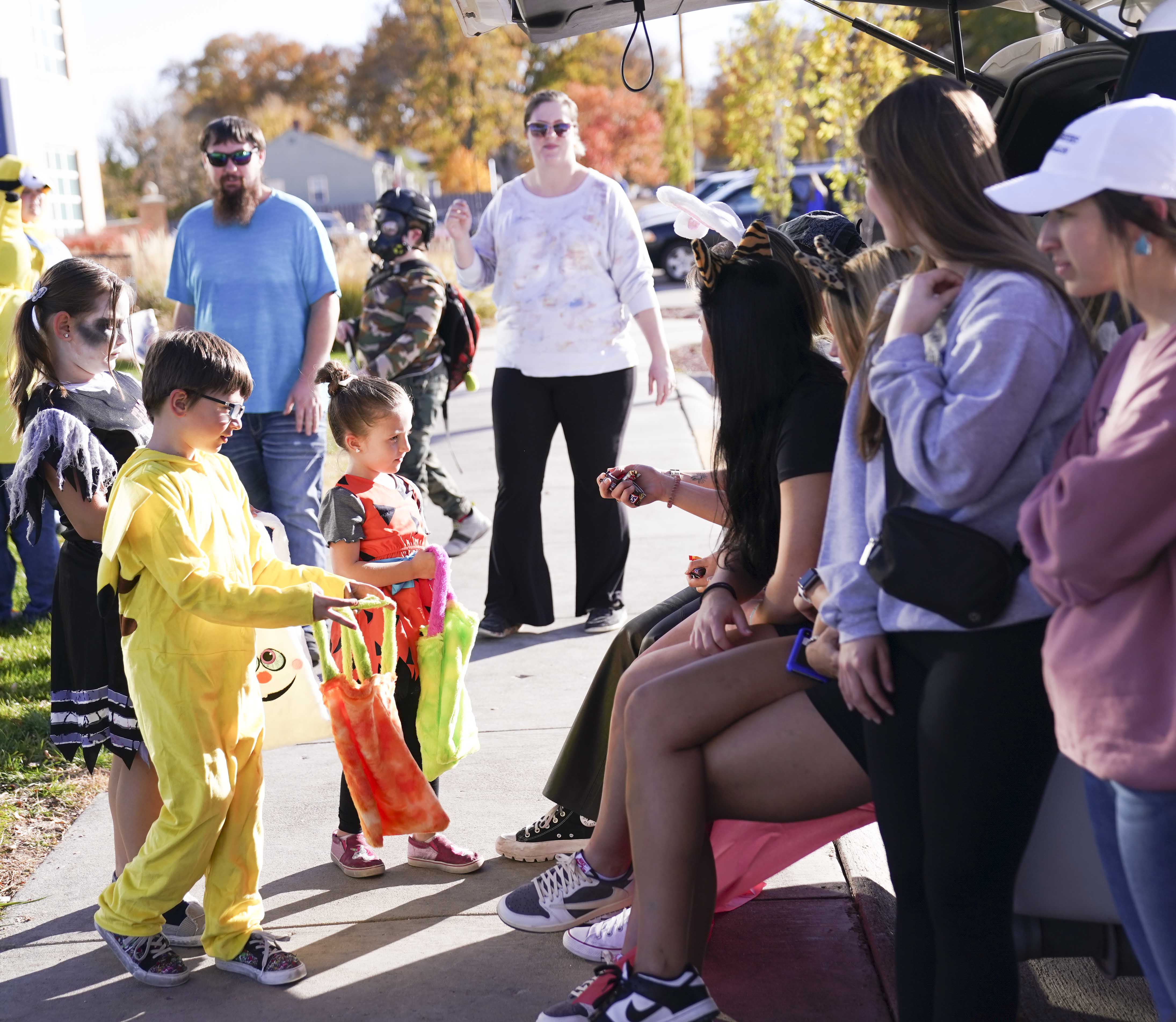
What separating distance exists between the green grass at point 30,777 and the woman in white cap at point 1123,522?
2.89 meters

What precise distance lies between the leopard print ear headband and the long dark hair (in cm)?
19

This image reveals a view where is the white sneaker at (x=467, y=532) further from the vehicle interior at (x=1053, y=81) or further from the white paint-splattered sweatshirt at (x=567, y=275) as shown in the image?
the vehicle interior at (x=1053, y=81)

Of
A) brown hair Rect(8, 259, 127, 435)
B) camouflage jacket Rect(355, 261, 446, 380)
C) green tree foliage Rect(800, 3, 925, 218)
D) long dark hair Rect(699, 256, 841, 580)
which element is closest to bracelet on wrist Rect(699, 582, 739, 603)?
long dark hair Rect(699, 256, 841, 580)

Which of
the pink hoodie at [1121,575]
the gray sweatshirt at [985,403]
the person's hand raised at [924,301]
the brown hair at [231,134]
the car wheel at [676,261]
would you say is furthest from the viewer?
the car wheel at [676,261]

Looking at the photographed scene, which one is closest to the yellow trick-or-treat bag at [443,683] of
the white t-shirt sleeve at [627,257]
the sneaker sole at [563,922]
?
the sneaker sole at [563,922]

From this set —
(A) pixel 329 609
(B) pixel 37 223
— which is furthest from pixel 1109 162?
(B) pixel 37 223

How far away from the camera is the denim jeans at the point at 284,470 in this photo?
501cm

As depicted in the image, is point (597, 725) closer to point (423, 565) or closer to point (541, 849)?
point (541, 849)

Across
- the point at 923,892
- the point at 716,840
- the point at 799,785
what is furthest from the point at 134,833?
the point at 923,892

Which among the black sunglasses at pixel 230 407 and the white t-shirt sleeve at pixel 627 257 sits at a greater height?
the white t-shirt sleeve at pixel 627 257

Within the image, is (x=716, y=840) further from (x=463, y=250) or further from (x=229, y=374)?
(x=463, y=250)

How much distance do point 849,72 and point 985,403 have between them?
14.6 m

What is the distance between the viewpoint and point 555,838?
3.45 meters

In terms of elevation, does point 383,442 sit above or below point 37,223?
below
